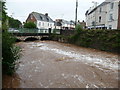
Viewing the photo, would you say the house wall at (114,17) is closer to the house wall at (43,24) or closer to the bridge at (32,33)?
the bridge at (32,33)

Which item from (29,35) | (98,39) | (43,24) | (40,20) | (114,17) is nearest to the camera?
(98,39)

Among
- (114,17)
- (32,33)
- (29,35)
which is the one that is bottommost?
(29,35)

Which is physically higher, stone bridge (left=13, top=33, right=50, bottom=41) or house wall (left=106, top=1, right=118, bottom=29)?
house wall (left=106, top=1, right=118, bottom=29)

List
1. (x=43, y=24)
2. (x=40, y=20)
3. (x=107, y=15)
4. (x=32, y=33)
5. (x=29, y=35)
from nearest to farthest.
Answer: (x=29, y=35), (x=32, y=33), (x=107, y=15), (x=40, y=20), (x=43, y=24)

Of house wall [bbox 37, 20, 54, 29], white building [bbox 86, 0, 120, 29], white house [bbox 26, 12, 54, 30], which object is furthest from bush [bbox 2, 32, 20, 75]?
house wall [bbox 37, 20, 54, 29]

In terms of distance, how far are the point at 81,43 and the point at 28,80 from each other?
16.1 metres

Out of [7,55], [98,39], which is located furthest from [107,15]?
[7,55]

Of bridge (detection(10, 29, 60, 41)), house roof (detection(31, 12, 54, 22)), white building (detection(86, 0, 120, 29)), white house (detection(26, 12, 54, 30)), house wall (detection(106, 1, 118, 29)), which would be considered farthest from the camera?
house roof (detection(31, 12, 54, 22))

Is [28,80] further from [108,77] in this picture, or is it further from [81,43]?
[81,43]

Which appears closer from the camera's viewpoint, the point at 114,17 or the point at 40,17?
the point at 114,17

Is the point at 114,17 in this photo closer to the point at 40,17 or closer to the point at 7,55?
the point at 7,55

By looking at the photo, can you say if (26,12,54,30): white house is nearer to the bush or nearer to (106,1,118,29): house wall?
(106,1,118,29): house wall

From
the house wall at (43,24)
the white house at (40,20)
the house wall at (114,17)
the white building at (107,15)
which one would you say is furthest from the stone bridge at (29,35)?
the house wall at (43,24)

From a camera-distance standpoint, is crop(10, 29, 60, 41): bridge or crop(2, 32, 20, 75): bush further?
crop(10, 29, 60, 41): bridge
